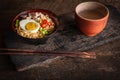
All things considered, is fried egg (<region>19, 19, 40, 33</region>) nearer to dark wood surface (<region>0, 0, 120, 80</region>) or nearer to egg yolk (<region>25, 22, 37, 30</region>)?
egg yolk (<region>25, 22, 37, 30</region>)

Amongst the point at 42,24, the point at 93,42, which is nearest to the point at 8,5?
the point at 42,24

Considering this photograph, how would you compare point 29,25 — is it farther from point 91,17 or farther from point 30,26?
point 91,17

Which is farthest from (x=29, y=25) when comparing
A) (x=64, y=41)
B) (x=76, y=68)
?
(x=76, y=68)

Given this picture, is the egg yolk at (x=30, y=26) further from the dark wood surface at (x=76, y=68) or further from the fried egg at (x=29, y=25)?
the dark wood surface at (x=76, y=68)

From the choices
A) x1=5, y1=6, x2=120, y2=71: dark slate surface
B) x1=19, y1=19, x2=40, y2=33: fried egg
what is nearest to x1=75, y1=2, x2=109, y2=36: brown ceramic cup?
x1=5, y1=6, x2=120, y2=71: dark slate surface

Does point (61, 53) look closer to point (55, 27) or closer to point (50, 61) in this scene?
point (50, 61)

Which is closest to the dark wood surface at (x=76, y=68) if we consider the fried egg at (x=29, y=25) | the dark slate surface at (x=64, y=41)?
the dark slate surface at (x=64, y=41)
